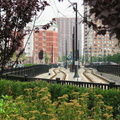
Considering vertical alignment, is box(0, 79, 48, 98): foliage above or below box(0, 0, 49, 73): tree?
below

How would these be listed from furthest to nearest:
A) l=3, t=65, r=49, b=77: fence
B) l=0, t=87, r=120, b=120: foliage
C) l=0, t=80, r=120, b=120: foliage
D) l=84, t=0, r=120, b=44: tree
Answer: l=3, t=65, r=49, b=77: fence < l=0, t=80, r=120, b=120: foliage < l=0, t=87, r=120, b=120: foliage < l=84, t=0, r=120, b=44: tree

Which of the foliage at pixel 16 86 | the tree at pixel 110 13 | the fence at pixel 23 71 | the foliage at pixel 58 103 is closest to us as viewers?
the tree at pixel 110 13

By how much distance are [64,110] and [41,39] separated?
141234 mm

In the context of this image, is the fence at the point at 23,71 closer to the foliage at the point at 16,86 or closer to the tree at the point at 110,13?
the foliage at the point at 16,86

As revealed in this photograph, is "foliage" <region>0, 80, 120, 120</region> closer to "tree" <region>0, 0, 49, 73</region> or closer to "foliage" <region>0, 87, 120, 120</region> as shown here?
"foliage" <region>0, 87, 120, 120</region>

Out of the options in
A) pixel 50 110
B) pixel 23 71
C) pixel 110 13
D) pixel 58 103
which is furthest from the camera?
pixel 23 71

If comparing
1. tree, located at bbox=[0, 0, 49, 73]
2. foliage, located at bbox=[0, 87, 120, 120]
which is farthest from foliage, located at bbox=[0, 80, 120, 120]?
tree, located at bbox=[0, 0, 49, 73]

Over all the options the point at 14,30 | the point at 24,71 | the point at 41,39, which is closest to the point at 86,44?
the point at 41,39

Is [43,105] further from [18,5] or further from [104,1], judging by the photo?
[18,5]

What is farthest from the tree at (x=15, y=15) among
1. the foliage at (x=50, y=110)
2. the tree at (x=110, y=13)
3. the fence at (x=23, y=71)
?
the tree at (x=110, y=13)

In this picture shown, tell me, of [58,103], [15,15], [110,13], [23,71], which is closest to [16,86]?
[58,103]

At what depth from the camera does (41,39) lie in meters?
145

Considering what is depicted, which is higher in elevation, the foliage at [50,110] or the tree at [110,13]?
the tree at [110,13]

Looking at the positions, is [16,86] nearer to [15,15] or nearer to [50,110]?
[15,15]
